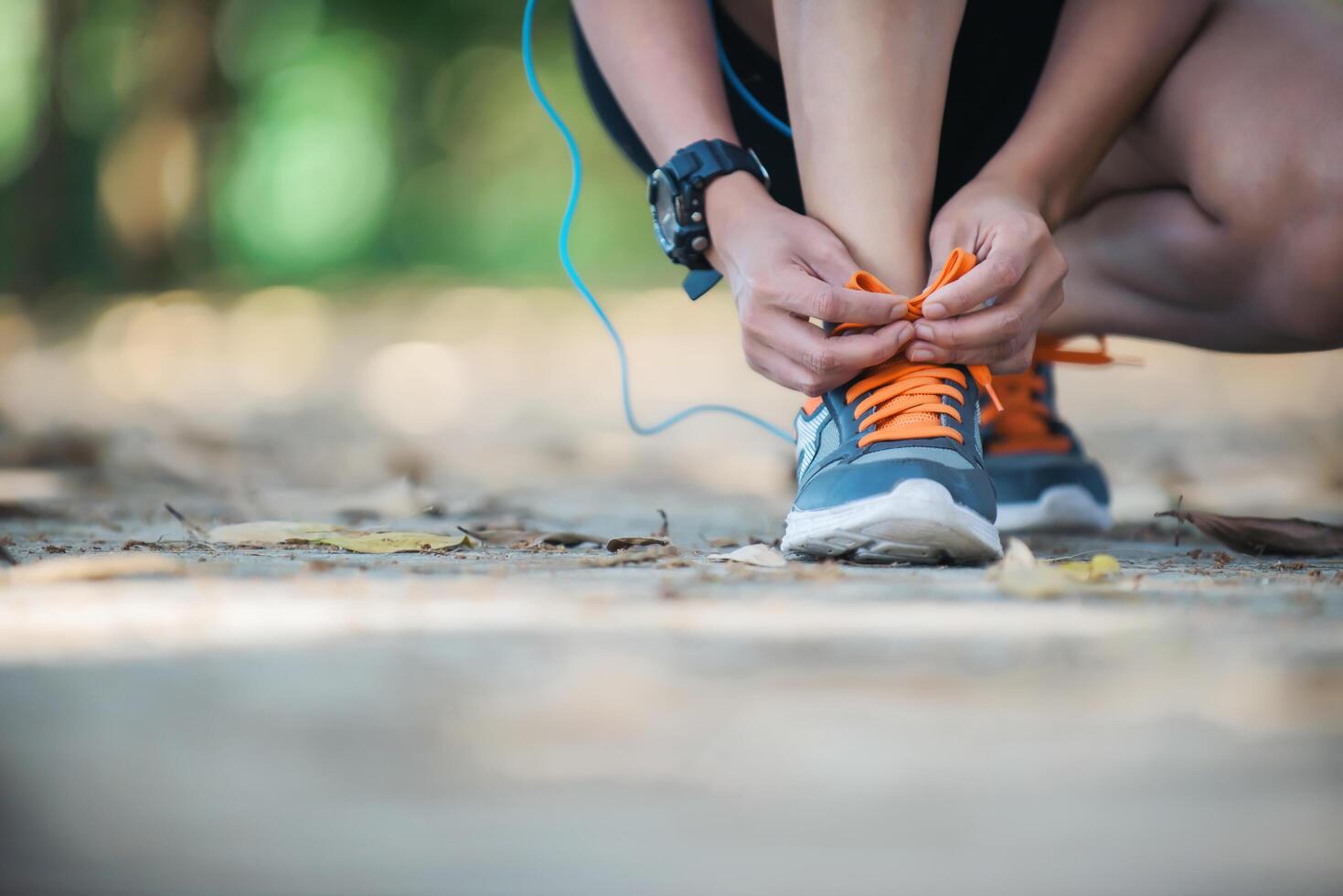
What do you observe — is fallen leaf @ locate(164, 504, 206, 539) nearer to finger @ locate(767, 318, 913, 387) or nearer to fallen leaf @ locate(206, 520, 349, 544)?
fallen leaf @ locate(206, 520, 349, 544)

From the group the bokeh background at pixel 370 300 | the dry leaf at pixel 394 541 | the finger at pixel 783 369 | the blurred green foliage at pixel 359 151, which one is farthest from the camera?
the blurred green foliage at pixel 359 151

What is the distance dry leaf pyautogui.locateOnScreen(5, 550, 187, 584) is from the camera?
3.68 feet

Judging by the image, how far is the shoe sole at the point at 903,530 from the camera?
128 centimetres

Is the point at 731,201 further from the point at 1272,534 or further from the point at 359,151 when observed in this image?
the point at 359,151

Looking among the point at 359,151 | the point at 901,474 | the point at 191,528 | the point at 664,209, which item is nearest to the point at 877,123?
the point at 664,209

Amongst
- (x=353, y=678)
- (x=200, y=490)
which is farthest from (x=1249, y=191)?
(x=200, y=490)

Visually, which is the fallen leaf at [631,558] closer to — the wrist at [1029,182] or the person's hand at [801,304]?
the person's hand at [801,304]

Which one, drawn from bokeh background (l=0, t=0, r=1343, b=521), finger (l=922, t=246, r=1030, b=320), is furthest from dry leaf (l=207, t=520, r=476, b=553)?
bokeh background (l=0, t=0, r=1343, b=521)

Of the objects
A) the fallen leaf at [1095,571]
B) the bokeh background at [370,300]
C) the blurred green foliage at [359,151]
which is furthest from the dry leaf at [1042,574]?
the blurred green foliage at [359,151]

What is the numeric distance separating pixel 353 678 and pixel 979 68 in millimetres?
1374

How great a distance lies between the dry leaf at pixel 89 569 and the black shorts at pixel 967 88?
90 cm

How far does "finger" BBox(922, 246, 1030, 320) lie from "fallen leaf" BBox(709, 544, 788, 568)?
0.97 ft

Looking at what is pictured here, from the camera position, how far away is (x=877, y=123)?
142cm

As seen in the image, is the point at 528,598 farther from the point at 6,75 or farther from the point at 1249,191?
the point at 6,75
